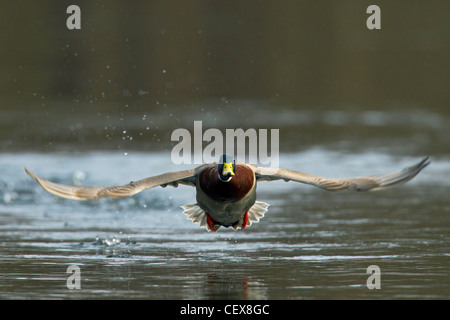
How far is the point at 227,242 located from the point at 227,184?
3.60ft

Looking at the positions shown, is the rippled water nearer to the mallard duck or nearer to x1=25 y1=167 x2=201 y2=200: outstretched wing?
the mallard duck

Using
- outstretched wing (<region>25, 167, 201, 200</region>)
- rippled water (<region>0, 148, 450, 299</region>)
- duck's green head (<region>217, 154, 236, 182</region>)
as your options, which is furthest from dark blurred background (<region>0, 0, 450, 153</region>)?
duck's green head (<region>217, 154, 236, 182</region>)

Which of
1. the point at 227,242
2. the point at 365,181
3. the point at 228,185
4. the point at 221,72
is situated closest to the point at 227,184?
the point at 228,185

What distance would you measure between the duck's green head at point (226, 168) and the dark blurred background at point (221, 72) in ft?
25.7

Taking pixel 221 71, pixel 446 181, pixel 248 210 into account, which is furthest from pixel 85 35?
pixel 248 210

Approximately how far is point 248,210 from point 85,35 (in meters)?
20.3

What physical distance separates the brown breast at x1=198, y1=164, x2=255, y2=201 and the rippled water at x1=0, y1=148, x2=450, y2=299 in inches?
23.2

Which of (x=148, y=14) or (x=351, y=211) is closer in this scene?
(x=351, y=211)

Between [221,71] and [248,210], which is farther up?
[221,71]

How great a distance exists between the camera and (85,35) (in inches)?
1168
